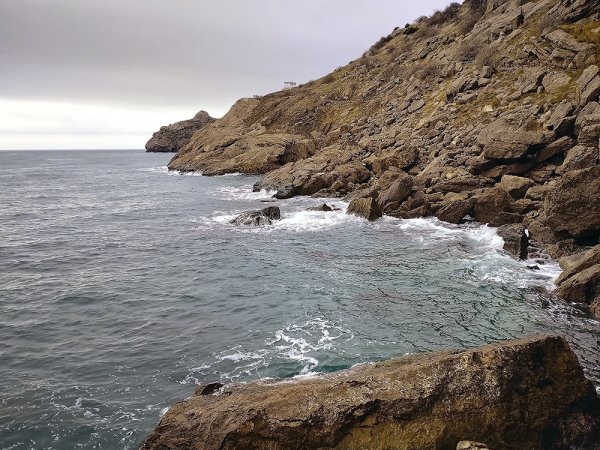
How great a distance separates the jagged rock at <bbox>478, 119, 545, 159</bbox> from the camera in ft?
110

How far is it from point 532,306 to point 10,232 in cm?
3900

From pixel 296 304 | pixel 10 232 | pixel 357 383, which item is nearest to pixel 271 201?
pixel 10 232

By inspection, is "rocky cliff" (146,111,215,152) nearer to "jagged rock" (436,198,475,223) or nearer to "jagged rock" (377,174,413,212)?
"jagged rock" (377,174,413,212)

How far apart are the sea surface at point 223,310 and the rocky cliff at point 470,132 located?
2899 mm

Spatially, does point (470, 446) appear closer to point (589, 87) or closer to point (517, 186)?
point (517, 186)

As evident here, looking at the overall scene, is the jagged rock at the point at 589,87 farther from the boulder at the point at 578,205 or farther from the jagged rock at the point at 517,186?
the boulder at the point at 578,205

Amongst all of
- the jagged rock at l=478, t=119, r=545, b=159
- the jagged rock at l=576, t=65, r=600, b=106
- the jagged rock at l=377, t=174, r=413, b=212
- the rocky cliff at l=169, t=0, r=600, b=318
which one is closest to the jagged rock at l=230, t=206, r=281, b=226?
the rocky cliff at l=169, t=0, r=600, b=318

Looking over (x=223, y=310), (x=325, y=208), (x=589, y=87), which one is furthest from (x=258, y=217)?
(x=589, y=87)

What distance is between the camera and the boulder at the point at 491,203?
105 ft

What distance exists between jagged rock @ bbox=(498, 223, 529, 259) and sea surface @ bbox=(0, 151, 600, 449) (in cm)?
98

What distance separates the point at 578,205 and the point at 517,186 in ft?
31.4

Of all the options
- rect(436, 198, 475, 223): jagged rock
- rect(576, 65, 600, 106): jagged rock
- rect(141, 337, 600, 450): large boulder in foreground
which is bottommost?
rect(141, 337, 600, 450): large boulder in foreground

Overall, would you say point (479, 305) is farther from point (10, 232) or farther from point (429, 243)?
point (10, 232)

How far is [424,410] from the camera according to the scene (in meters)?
8.82
